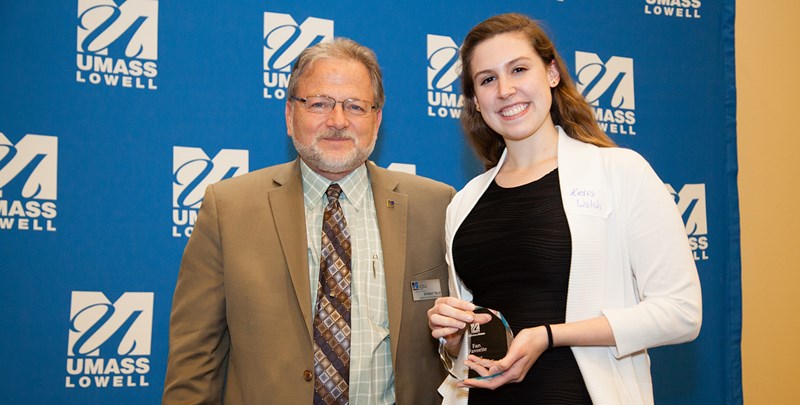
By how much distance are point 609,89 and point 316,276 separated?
2.35 metres

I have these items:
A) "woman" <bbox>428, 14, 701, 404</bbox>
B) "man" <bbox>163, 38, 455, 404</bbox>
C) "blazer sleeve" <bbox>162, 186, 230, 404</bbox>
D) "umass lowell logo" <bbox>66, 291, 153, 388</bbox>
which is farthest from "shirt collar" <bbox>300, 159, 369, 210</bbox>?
"umass lowell logo" <bbox>66, 291, 153, 388</bbox>

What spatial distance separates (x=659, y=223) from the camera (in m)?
1.80

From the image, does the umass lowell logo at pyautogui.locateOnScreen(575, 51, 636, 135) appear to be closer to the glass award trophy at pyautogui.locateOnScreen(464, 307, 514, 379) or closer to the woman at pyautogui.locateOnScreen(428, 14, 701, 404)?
the woman at pyautogui.locateOnScreen(428, 14, 701, 404)

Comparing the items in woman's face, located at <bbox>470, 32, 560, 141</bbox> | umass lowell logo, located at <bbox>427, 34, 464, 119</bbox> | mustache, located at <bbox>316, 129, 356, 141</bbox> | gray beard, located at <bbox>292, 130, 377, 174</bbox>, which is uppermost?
umass lowell logo, located at <bbox>427, 34, 464, 119</bbox>

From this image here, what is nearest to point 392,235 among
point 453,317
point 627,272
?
point 453,317

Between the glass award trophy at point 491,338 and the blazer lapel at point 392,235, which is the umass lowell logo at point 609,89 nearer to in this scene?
the blazer lapel at point 392,235

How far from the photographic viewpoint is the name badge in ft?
7.88

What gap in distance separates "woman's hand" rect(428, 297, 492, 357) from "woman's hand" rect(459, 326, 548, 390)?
0.33ft

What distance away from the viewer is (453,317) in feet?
6.07

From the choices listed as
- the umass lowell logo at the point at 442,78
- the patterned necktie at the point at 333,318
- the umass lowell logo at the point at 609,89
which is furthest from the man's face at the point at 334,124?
the umass lowell logo at the point at 609,89

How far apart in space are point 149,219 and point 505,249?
72.7 inches

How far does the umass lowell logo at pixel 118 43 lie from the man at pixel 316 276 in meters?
0.97

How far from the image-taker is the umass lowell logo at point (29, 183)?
285 centimetres

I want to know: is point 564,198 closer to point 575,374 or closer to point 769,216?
point 575,374
